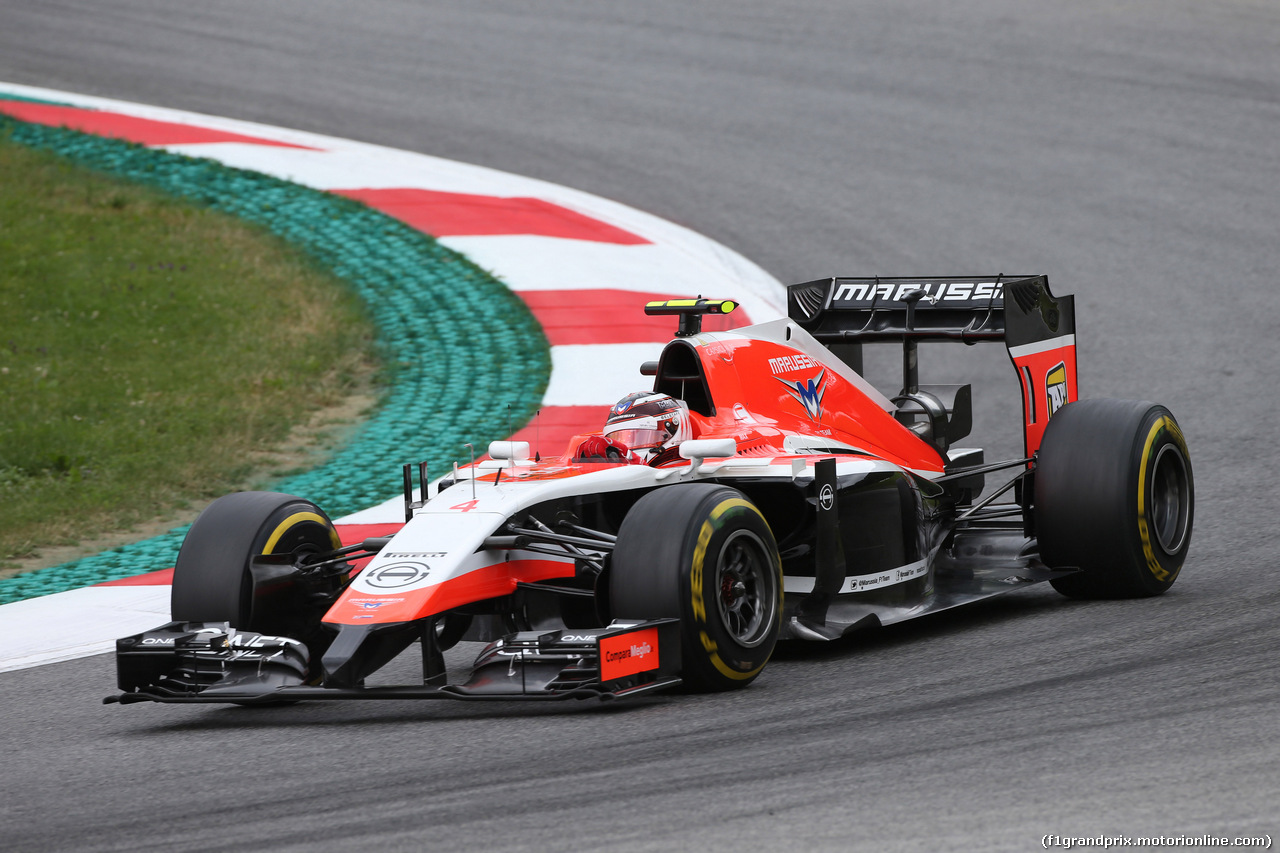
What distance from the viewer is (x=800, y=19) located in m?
20.8

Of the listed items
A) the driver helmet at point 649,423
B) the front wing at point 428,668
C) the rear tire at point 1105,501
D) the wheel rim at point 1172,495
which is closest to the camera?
the front wing at point 428,668

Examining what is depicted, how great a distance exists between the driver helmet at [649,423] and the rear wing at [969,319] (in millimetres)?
2001

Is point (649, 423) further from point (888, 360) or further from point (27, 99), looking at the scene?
point (27, 99)

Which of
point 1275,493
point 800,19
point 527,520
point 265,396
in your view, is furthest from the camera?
point 800,19

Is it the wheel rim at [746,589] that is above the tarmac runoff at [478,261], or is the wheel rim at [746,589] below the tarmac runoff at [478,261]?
below

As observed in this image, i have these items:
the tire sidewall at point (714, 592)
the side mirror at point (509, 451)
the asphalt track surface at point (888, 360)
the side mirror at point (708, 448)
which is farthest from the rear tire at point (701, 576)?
the side mirror at point (509, 451)

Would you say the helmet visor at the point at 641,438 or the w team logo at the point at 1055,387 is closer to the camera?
the helmet visor at the point at 641,438

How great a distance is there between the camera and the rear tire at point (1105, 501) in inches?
305

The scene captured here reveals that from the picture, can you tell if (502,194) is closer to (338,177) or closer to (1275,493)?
(338,177)

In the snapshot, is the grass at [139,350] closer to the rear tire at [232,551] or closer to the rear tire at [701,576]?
the rear tire at [232,551]

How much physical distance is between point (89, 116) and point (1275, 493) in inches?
522

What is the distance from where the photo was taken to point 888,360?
1266 centimetres

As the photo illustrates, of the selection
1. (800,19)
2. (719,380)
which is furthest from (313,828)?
(800,19)

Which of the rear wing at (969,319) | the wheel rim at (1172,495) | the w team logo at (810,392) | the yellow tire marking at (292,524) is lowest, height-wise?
the wheel rim at (1172,495)
